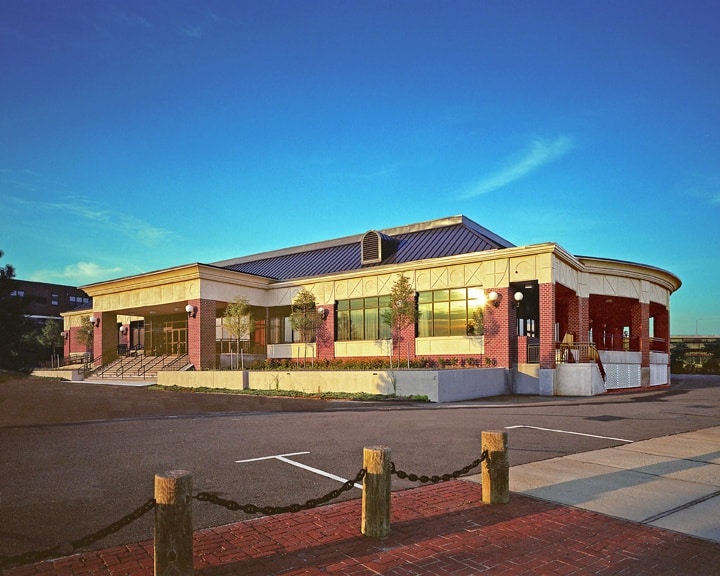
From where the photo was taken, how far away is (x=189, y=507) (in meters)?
4.29

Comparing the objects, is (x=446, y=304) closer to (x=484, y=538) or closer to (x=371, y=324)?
(x=371, y=324)

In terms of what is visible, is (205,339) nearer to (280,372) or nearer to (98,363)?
(280,372)

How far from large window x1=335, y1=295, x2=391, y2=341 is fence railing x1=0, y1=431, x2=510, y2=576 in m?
22.3

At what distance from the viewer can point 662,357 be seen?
110 ft

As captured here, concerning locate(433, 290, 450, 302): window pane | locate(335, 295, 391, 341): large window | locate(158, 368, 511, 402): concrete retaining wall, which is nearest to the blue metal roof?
locate(433, 290, 450, 302): window pane

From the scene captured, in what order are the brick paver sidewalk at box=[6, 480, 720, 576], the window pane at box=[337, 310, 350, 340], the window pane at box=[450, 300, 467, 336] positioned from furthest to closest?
the window pane at box=[337, 310, 350, 340], the window pane at box=[450, 300, 467, 336], the brick paver sidewalk at box=[6, 480, 720, 576]

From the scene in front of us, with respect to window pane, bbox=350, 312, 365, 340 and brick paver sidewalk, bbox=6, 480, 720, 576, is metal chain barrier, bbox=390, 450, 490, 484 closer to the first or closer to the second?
brick paver sidewalk, bbox=6, 480, 720, 576

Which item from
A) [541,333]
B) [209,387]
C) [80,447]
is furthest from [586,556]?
[209,387]

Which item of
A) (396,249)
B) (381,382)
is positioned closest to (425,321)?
(396,249)

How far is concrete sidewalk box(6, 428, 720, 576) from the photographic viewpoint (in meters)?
4.72

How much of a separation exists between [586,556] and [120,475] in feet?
20.3

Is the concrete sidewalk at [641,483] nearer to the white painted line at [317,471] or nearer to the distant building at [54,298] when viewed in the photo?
the white painted line at [317,471]

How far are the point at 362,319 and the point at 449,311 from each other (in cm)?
548

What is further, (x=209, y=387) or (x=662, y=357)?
(x=662, y=357)
